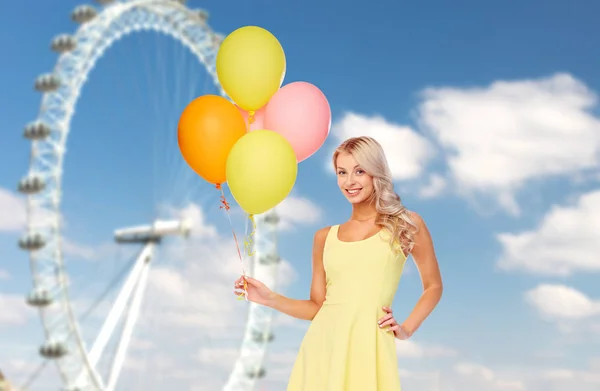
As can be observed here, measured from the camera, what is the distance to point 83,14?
12.4 m

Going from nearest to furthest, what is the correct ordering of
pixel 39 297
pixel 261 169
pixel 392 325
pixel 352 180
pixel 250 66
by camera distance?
1. pixel 392 325
2. pixel 352 180
3. pixel 261 169
4. pixel 250 66
5. pixel 39 297

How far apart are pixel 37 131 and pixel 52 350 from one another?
3.00 metres

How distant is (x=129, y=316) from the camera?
12.3 m

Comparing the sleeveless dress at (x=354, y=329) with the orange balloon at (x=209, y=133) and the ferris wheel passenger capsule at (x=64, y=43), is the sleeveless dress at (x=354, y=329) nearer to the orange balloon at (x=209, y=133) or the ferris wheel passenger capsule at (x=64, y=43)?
A: the orange balloon at (x=209, y=133)

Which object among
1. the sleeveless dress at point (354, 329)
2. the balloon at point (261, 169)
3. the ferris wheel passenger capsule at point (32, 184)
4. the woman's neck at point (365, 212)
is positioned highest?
the ferris wheel passenger capsule at point (32, 184)

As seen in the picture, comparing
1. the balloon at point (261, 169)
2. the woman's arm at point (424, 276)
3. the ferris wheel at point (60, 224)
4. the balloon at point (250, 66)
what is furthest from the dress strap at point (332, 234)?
the ferris wheel at point (60, 224)

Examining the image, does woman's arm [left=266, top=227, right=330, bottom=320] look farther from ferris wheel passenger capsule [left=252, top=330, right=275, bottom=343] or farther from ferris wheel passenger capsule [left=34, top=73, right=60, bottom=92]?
ferris wheel passenger capsule [left=252, top=330, right=275, bottom=343]

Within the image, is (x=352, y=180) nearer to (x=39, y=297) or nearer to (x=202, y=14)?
(x=39, y=297)

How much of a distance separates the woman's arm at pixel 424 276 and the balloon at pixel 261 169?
69cm

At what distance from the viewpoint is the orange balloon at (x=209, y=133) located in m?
3.52

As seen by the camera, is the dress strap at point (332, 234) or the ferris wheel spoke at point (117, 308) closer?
the dress strap at point (332, 234)

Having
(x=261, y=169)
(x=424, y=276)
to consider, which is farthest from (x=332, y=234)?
(x=261, y=169)

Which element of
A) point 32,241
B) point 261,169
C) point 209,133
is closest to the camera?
point 261,169

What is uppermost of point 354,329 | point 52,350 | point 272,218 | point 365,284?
point 272,218
